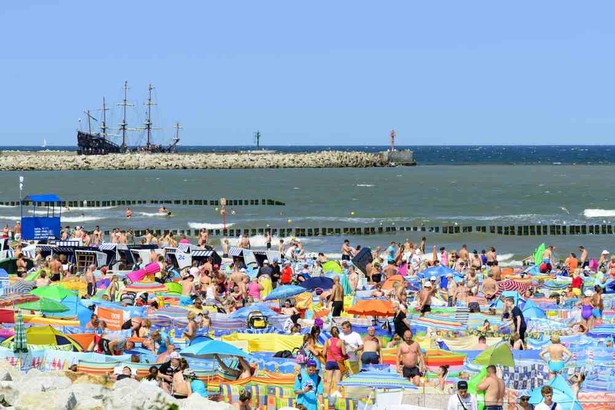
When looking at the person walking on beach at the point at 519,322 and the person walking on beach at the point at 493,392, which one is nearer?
the person walking on beach at the point at 493,392

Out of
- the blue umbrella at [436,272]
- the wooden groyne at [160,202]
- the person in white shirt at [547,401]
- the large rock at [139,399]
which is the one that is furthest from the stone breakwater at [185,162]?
the person in white shirt at [547,401]

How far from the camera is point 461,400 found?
1164 centimetres

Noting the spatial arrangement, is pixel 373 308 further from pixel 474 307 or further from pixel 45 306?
pixel 45 306

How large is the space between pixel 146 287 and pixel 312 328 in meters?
5.80

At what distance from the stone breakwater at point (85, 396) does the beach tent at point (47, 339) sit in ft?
8.91

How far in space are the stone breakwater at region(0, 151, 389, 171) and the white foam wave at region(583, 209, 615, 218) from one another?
68669mm

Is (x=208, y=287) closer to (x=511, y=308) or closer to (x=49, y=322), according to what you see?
(x=49, y=322)

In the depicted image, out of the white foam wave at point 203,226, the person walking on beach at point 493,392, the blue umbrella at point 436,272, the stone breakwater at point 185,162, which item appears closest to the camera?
the person walking on beach at point 493,392

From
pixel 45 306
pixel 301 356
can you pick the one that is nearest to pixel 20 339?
pixel 45 306

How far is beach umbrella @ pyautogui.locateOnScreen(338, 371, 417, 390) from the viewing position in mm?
12438

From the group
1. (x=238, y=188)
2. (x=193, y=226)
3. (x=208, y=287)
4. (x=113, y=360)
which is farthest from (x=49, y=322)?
(x=238, y=188)

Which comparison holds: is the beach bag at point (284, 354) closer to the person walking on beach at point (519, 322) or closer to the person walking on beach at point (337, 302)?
the person walking on beach at point (337, 302)

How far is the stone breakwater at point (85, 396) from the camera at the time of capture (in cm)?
1122
